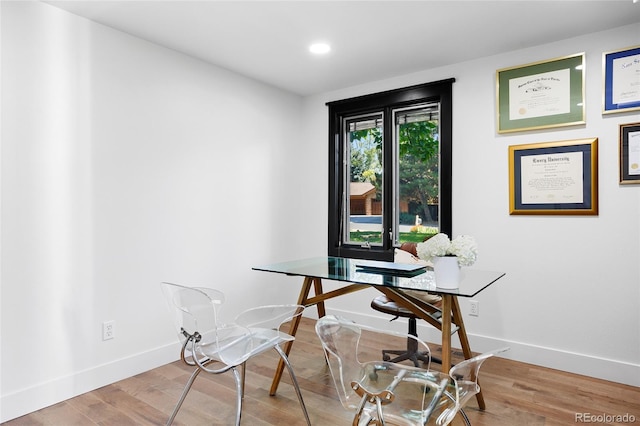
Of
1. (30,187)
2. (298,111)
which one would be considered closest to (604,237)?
(298,111)

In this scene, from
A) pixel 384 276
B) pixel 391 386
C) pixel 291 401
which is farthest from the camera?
pixel 291 401

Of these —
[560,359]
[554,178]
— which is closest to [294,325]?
[560,359]

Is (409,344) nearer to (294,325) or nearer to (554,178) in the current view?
(294,325)

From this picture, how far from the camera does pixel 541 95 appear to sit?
9.71 ft

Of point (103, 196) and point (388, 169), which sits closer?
point (103, 196)

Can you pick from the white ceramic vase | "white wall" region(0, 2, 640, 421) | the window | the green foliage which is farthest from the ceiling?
the white ceramic vase

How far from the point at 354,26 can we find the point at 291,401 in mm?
2468

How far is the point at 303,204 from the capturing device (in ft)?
14.3

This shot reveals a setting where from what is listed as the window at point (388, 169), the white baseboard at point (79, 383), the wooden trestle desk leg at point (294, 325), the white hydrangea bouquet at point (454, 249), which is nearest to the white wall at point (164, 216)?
the white baseboard at point (79, 383)

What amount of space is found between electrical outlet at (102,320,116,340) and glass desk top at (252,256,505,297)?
1116 millimetres

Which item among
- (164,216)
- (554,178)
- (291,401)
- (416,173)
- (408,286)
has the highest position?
(416,173)

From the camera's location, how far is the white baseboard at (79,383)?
7.24 feet

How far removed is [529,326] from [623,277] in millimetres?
715

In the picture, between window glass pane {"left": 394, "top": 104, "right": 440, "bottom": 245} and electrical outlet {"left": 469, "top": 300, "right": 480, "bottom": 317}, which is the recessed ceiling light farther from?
electrical outlet {"left": 469, "top": 300, "right": 480, "bottom": 317}
